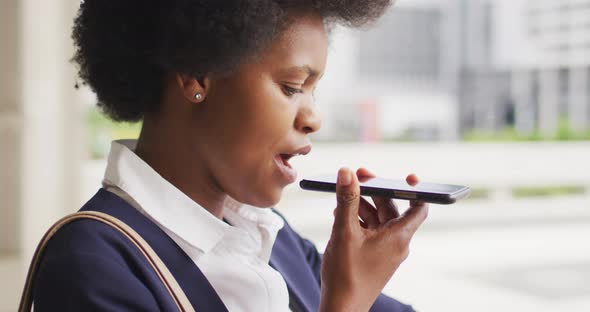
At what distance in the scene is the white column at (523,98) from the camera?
38.2 ft

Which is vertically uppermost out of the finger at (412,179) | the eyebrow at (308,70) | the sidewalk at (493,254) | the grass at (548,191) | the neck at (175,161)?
the grass at (548,191)

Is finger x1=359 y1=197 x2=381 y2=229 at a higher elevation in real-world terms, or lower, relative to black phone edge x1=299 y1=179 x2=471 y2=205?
lower

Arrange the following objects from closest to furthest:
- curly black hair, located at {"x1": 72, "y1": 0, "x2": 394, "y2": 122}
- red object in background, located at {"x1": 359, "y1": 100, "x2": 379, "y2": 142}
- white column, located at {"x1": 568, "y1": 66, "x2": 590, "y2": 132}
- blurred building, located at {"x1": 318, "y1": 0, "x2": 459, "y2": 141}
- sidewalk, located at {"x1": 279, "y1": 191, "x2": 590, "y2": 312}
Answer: curly black hair, located at {"x1": 72, "y1": 0, "x2": 394, "y2": 122} → sidewalk, located at {"x1": 279, "y1": 191, "x2": 590, "y2": 312} → red object in background, located at {"x1": 359, "y1": 100, "x2": 379, "y2": 142} → white column, located at {"x1": 568, "y1": 66, "x2": 590, "y2": 132} → blurred building, located at {"x1": 318, "y1": 0, "x2": 459, "y2": 141}

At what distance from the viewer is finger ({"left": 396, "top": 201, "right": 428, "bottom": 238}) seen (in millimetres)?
781

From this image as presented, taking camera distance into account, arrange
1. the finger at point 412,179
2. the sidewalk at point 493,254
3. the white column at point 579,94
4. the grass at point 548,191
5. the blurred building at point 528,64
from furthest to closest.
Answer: the white column at point 579,94 → the blurred building at point 528,64 → the grass at point 548,191 → the sidewalk at point 493,254 → the finger at point 412,179

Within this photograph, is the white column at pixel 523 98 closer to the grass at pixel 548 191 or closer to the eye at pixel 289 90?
the grass at pixel 548 191

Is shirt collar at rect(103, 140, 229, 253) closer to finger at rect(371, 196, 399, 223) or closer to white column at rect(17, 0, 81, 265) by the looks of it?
finger at rect(371, 196, 399, 223)

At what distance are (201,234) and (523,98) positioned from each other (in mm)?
12918

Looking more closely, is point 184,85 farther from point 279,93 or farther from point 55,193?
point 55,193

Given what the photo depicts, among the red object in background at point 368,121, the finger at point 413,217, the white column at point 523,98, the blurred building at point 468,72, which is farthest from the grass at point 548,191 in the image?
the finger at point 413,217

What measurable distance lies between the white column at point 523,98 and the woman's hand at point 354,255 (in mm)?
10656

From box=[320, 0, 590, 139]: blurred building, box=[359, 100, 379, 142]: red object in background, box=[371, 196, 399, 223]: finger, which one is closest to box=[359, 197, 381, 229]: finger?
box=[371, 196, 399, 223]: finger

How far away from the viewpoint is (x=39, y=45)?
1915 millimetres

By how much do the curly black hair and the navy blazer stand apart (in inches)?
5.9
